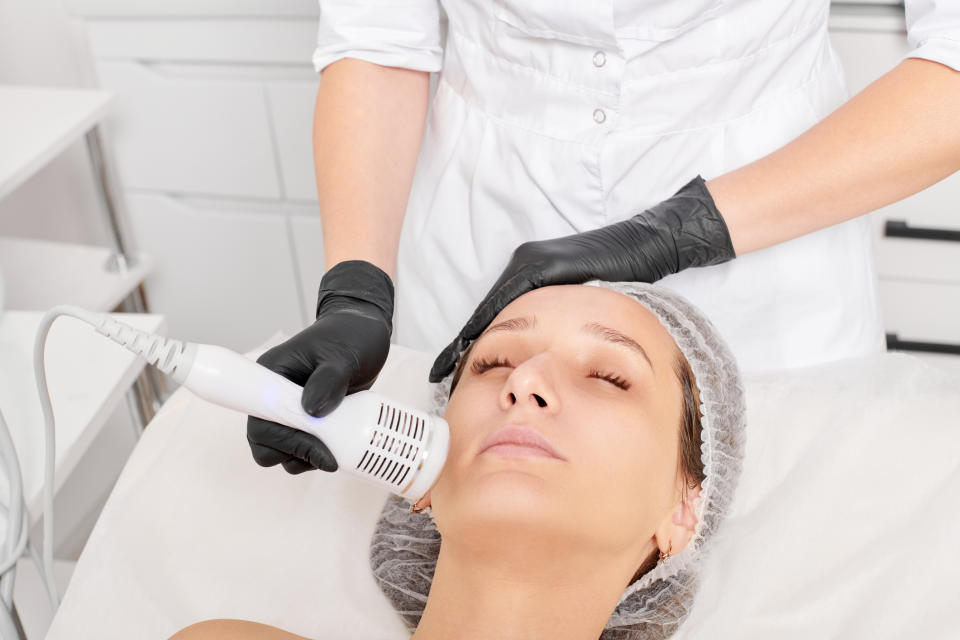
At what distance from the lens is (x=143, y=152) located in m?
2.32

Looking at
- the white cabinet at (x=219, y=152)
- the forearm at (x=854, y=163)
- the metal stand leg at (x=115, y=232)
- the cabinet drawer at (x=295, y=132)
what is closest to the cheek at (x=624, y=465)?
the forearm at (x=854, y=163)

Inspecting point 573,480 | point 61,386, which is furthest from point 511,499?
point 61,386

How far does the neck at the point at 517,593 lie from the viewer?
0.99 meters

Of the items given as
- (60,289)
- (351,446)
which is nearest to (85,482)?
(60,289)

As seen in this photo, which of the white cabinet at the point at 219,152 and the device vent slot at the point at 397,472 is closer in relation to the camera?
the device vent slot at the point at 397,472

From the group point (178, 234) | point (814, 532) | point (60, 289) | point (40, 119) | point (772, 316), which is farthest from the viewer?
point (178, 234)

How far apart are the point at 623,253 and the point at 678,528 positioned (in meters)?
0.37

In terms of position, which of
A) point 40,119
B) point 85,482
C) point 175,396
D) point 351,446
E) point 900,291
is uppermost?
point 40,119

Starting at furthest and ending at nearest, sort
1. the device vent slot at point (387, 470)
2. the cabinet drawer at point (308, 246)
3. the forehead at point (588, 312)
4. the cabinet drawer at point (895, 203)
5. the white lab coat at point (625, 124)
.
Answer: the cabinet drawer at point (308, 246), the cabinet drawer at point (895, 203), the white lab coat at point (625, 124), the forehead at point (588, 312), the device vent slot at point (387, 470)

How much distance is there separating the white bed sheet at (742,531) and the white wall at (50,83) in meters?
1.32

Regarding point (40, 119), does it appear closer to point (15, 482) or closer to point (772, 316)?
point (15, 482)

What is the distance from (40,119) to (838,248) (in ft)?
4.94

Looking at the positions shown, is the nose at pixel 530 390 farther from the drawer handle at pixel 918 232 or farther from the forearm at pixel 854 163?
the drawer handle at pixel 918 232

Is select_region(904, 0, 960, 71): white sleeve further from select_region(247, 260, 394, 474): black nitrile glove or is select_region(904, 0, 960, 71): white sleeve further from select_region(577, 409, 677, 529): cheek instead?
select_region(247, 260, 394, 474): black nitrile glove
